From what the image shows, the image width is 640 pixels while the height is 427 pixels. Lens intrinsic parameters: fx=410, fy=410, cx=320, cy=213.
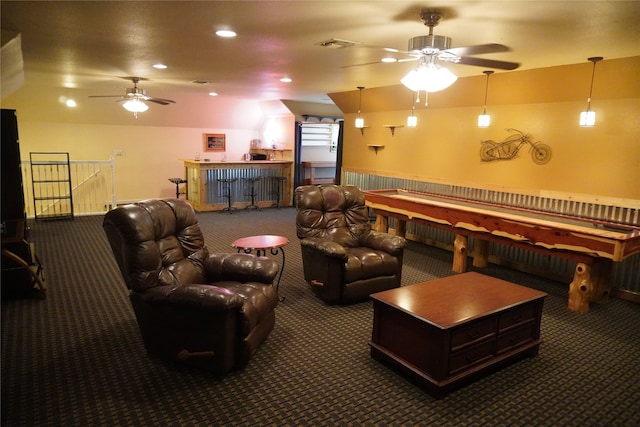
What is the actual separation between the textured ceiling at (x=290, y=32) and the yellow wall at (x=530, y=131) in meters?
0.45

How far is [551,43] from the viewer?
136 inches

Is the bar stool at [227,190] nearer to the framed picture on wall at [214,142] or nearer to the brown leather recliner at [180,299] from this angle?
the framed picture on wall at [214,142]

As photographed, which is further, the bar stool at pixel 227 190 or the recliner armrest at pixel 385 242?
the bar stool at pixel 227 190

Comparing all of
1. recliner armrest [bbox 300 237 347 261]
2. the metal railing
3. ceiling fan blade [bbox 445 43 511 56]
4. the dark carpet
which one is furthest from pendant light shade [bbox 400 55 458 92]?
the metal railing

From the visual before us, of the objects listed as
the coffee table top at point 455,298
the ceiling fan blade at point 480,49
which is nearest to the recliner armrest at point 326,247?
the coffee table top at point 455,298

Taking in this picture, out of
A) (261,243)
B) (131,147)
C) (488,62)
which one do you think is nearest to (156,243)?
(261,243)

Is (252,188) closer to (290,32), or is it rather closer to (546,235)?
(290,32)

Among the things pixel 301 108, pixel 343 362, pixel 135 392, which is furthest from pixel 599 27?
pixel 301 108

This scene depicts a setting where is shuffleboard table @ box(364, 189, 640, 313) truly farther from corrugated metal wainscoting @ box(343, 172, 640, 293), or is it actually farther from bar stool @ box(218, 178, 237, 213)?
bar stool @ box(218, 178, 237, 213)

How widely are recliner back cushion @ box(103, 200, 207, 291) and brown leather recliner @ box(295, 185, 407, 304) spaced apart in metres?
1.16

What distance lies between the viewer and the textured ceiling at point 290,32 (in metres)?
2.69

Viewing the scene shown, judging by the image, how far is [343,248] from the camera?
3.98 meters

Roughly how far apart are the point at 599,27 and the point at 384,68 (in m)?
2.29

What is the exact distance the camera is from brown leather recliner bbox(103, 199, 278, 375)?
8.89 ft
